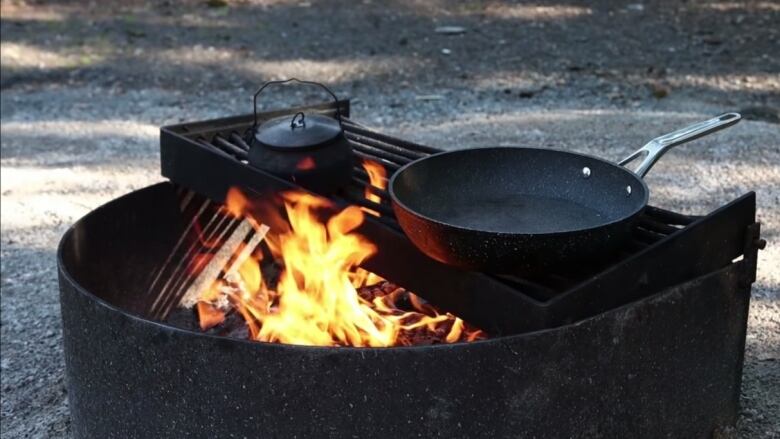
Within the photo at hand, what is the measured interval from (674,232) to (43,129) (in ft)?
14.9

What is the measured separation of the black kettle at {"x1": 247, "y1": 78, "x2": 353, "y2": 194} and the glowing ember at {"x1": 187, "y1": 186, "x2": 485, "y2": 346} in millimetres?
98

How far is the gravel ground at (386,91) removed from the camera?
351 centimetres

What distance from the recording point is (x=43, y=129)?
224 inches

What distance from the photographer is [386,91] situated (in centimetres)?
624

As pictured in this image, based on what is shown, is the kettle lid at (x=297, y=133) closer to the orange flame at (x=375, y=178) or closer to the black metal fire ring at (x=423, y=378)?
the orange flame at (x=375, y=178)

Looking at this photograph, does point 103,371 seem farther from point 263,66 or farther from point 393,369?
point 263,66

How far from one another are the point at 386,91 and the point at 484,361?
180 inches

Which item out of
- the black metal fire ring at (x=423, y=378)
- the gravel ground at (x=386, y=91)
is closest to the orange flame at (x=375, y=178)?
the black metal fire ring at (x=423, y=378)

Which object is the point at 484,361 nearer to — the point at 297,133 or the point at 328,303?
the point at 328,303

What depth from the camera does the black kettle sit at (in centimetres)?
257

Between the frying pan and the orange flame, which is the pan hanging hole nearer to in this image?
the frying pan

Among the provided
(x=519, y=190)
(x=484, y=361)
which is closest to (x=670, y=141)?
Result: (x=519, y=190)

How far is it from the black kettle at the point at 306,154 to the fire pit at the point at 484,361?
251 millimetres

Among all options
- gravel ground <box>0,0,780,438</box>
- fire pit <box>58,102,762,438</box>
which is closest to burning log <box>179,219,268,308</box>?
gravel ground <box>0,0,780,438</box>
